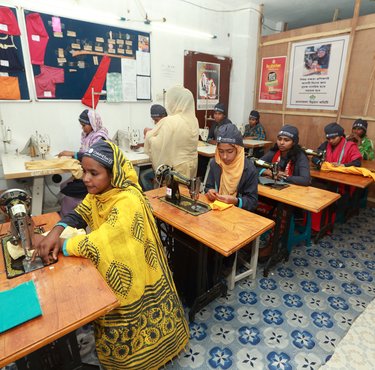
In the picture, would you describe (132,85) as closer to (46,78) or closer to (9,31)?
(46,78)

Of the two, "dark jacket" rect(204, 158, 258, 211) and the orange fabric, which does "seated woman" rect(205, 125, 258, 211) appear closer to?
"dark jacket" rect(204, 158, 258, 211)

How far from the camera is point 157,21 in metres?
4.09

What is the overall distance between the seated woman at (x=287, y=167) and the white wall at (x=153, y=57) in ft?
8.10

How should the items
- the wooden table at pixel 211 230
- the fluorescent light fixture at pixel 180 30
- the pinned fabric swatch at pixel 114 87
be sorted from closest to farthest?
the wooden table at pixel 211 230 → the pinned fabric swatch at pixel 114 87 → the fluorescent light fixture at pixel 180 30

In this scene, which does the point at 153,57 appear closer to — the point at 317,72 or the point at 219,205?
the point at 317,72

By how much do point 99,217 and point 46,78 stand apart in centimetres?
281

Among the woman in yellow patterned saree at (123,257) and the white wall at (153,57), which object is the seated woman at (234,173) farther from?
the white wall at (153,57)

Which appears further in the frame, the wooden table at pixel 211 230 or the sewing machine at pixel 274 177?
the sewing machine at pixel 274 177

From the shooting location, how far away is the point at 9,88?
3141mm

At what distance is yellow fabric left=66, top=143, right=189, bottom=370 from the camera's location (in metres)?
1.19

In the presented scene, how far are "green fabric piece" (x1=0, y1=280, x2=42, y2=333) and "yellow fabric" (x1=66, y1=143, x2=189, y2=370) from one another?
257mm

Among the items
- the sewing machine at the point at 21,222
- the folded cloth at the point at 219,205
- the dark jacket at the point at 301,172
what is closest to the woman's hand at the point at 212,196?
the folded cloth at the point at 219,205

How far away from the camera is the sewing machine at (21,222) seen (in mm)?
1173

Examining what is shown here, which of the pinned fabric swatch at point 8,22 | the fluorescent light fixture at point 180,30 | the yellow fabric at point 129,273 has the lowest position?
the yellow fabric at point 129,273
